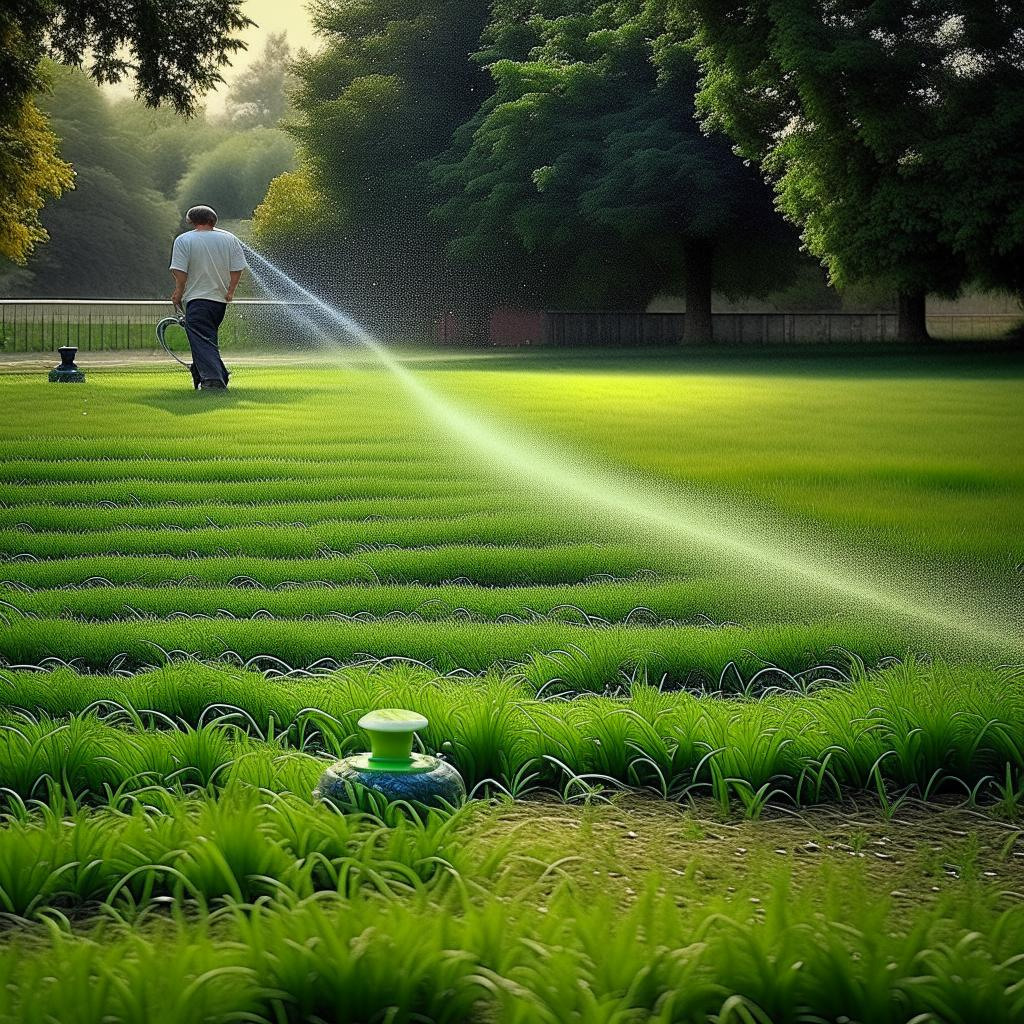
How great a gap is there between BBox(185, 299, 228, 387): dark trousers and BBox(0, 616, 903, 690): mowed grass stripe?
36.8 ft

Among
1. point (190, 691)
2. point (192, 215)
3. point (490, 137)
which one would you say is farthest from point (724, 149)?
point (190, 691)

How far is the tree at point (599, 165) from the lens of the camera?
3997 centimetres

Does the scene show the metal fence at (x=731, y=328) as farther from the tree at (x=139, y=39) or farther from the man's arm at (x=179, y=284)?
the man's arm at (x=179, y=284)

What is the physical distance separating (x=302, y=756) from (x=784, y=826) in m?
1.13

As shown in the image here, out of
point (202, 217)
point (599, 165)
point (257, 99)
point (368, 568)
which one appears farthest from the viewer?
point (257, 99)

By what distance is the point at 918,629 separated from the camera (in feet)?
18.1

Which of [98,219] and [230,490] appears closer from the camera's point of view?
[230,490]

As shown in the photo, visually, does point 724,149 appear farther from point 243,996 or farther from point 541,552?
point 243,996

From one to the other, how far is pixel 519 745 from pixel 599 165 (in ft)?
131

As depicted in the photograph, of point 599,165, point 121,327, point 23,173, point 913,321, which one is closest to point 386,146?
point 599,165

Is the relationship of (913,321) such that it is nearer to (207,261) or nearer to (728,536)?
(207,261)

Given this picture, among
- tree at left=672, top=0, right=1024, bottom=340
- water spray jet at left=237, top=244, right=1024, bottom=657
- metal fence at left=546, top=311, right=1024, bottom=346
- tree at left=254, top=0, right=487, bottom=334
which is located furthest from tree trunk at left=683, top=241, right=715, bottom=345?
water spray jet at left=237, top=244, right=1024, bottom=657

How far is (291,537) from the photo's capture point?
741cm

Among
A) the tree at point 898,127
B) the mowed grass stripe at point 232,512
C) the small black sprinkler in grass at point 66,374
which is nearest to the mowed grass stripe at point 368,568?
the mowed grass stripe at point 232,512
